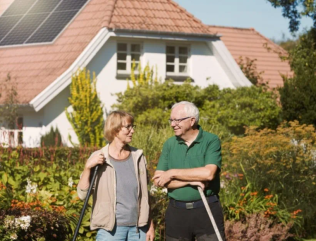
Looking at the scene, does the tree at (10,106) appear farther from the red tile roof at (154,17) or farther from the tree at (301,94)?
the tree at (301,94)

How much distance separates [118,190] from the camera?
746cm

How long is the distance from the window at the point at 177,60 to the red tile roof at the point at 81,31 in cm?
111

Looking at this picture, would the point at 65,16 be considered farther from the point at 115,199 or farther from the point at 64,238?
the point at 115,199

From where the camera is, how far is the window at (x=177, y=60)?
98.3 ft

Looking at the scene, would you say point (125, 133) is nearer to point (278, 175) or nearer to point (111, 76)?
point (278, 175)

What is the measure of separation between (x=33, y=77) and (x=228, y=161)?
44.5ft

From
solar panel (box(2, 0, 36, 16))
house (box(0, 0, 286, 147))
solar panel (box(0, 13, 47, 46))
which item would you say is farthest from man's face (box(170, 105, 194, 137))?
solar panel (box(2, 0, 36, 16))

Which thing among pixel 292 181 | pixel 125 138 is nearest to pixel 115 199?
pixel 125 138

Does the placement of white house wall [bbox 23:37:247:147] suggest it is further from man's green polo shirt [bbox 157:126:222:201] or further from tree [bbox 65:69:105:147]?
man's green polo shirt [bbox 157:126:222:201]

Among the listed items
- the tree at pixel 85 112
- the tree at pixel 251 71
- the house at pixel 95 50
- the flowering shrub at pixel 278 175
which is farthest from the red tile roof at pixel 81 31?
the flowering shrub at pixel 278 175

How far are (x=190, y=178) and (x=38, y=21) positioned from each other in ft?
75.7

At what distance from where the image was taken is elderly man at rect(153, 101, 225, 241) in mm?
7684

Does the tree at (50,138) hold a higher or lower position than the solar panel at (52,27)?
lower

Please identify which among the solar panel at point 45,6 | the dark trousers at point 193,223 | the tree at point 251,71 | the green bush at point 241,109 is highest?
the solar panel at point 45,6
